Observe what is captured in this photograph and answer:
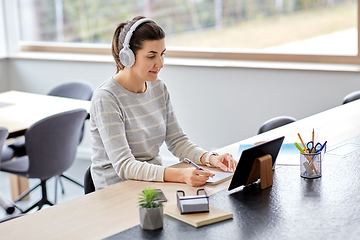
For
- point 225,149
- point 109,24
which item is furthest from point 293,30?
point 225,149

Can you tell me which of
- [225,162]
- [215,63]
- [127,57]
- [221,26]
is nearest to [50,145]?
[127,57]

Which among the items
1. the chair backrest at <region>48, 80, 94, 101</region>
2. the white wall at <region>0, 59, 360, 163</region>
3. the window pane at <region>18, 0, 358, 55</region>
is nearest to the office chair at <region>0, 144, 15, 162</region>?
the chair backrest at <region>48, 80, 94, 101</region>

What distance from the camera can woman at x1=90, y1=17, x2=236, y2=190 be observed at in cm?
166

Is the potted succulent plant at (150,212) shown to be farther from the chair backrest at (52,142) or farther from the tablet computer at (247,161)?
the chair backrest at (52,142)

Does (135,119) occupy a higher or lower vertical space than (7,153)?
higher

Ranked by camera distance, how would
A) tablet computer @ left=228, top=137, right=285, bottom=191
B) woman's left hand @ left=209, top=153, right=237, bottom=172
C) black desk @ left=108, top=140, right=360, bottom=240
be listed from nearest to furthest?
1. black desk @ left=108, top=140, right=360, bottom=240
2. tablet computer @ left=228, top=137, right=285, bottom=191
3. woman's left hand @ left=209, top=153, right=237, bottom=172

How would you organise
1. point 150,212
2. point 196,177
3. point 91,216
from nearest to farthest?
point 150,212, point 91,216, point 196,177

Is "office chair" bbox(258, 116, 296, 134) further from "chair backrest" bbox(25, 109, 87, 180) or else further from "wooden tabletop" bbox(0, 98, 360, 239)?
"chair backrest" bbox(25, 109, 87, 180)

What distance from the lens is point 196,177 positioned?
1518mm

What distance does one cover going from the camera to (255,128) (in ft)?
11.9

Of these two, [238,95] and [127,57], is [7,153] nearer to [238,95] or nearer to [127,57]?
[238,95]

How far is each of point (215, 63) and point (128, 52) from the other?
2.07 m

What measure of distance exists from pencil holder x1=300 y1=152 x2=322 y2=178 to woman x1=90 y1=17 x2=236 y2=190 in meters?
0.24

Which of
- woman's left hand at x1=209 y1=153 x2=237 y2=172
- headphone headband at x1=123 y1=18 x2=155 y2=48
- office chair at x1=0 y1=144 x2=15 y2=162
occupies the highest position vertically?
headphone headband at x1=123 y1=18 x2=155 y2=48
